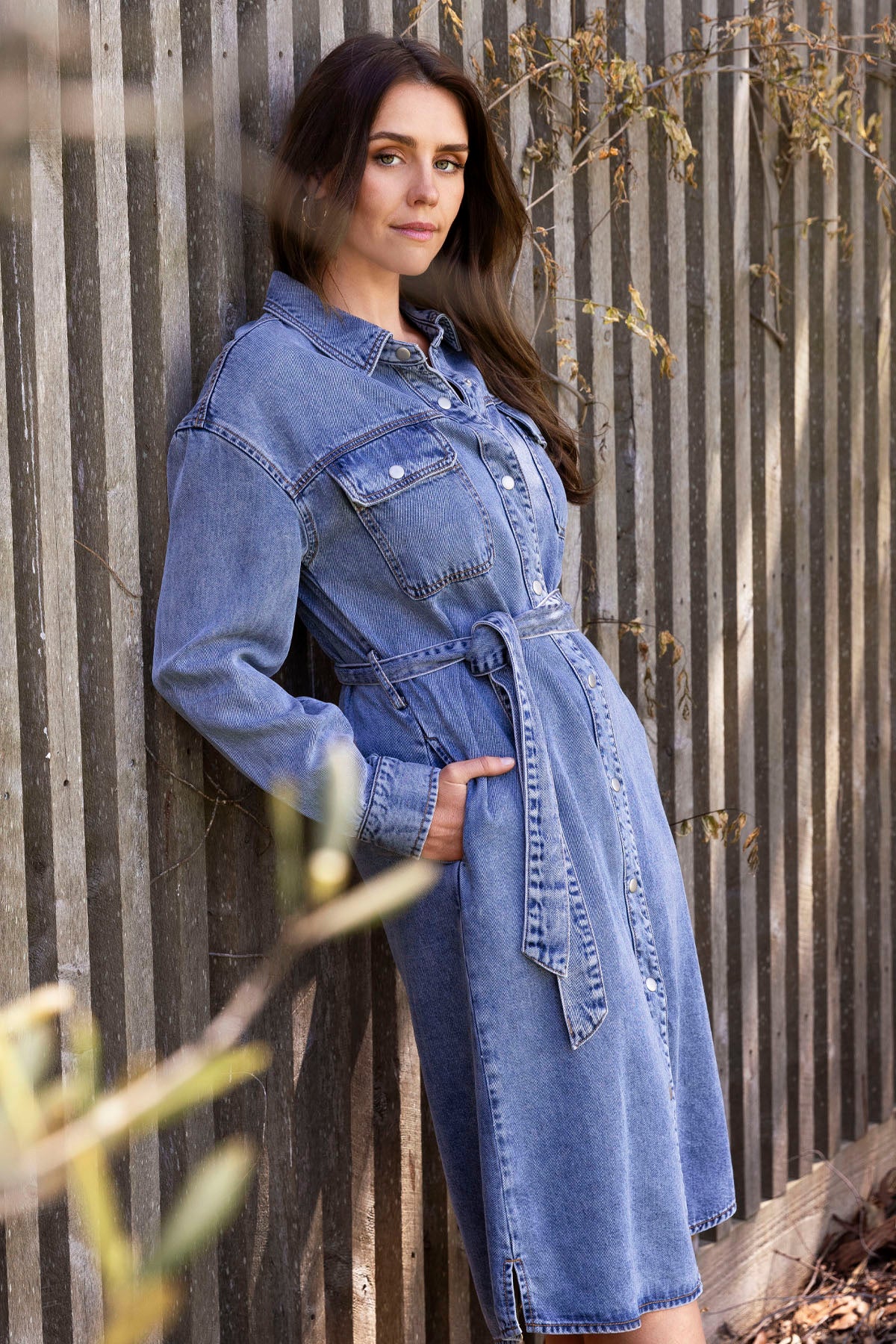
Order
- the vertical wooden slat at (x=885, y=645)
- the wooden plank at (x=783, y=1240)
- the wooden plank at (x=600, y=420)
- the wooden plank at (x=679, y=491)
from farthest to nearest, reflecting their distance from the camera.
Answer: the vertical wooden slat at (x=885, y=645) < the wooden plank at (x=783, y=1240) < the wooden plank at (x=679, y=491) < the wooden plank at (x=600, y=420)

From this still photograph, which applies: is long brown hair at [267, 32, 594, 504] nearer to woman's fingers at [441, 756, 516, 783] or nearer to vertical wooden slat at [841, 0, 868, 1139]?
woman's fingers at [441, 756, 516, 783]

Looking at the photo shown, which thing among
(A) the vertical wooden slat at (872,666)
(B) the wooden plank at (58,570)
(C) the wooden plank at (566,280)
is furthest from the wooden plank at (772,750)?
(B) the wooden plank at (58,570)

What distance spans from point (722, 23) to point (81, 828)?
2444 mm

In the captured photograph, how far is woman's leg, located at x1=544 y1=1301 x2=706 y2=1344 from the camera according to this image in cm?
206

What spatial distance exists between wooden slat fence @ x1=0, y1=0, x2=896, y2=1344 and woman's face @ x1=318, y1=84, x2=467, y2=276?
0.72 feet

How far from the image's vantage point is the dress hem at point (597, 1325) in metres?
1.98

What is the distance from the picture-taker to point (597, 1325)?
6.52ft

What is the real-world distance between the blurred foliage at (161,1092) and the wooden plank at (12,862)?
0.04 metres

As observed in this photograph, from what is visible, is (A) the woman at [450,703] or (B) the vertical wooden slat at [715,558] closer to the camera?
(A) the woman at [450,703]

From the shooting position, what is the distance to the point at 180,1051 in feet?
7.06

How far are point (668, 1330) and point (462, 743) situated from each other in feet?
3.01

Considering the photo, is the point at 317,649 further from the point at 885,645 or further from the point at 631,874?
the point at 885,645

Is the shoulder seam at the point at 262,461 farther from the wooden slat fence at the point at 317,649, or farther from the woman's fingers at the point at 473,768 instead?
the woman's fingers at the point at 473,768

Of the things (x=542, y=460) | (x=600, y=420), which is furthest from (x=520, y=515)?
(x=600, y=420)
